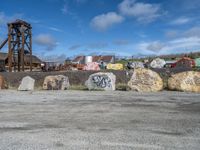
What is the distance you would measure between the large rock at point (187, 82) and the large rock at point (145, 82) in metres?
0.96

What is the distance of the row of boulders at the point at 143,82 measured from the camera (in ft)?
60.4

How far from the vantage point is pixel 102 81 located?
20.1 meters

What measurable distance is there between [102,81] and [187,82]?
220 inches

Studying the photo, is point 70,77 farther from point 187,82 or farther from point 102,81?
point 187,82

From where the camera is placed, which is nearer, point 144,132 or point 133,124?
point 144,132

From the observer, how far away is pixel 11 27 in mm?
32250

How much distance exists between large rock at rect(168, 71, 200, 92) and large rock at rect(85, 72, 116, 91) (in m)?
4.08

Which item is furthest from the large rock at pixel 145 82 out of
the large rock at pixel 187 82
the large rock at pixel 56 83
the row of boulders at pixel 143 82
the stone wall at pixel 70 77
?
the large rock at pixel 56 83

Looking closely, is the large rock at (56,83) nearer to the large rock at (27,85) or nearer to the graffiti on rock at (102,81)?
the large rock at (27,85)

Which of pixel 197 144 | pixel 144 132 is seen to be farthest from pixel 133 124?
pixel 197 144

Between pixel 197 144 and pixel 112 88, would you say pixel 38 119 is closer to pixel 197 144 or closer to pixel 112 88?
pixel 197 144

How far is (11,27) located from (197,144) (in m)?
29.5

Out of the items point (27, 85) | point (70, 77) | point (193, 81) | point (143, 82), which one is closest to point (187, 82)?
point (193, 81)

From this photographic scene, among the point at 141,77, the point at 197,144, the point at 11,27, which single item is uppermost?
the point at 11,27
